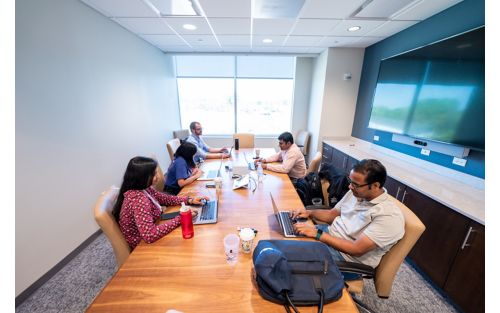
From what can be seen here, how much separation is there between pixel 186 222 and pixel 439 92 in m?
2.90

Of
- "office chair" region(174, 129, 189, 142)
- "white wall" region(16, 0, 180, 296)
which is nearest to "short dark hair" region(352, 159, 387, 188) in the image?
"white wall" region(16, 0, 180, 296)

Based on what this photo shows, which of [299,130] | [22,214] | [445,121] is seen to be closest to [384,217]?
[445,121]

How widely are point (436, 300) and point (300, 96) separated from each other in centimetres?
447

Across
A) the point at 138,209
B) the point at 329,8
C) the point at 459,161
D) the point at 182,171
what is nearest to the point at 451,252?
the point at 459,161

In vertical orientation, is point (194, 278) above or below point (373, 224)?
below

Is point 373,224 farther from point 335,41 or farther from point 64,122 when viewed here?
point 335,41

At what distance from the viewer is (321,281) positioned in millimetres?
760

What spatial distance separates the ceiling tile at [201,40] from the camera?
3.15 m

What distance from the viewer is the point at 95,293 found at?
1570 millimetres

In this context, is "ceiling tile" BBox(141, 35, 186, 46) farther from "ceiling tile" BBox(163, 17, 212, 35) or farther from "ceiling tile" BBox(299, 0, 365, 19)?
"ceiling tile" BBox(299, 0, 365, 19)

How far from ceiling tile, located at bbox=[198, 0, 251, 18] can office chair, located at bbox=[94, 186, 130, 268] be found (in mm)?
2284

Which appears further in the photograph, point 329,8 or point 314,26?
point 314,26

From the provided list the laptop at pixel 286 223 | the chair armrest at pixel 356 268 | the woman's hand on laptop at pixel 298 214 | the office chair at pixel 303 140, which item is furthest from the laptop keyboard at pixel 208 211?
the office chair at pixel 303 140

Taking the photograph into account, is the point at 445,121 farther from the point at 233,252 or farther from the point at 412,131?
the point at 233,252
